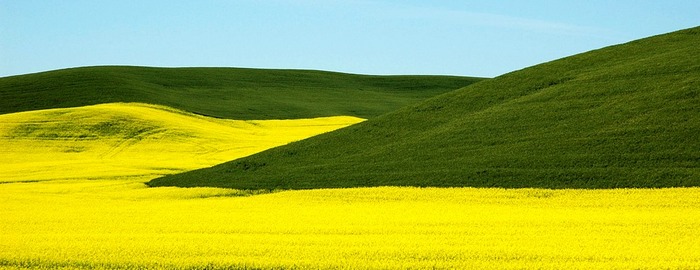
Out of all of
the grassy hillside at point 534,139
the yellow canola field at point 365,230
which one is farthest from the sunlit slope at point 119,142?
the yellow canola field at point 365,230

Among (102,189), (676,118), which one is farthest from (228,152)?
(676,118)

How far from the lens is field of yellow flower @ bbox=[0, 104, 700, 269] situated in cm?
1360

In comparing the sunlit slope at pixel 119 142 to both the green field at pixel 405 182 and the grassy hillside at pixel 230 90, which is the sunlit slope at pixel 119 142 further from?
the grassy hillside at pixel 230 90

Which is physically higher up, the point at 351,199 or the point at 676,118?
the point at 676,118

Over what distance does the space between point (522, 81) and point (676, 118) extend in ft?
38.7

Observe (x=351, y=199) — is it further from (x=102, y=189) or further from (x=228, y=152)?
(x=228, y=152)

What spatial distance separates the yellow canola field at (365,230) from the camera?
1355 cm

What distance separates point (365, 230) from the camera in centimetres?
1698

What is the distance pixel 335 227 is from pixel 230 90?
6308cm

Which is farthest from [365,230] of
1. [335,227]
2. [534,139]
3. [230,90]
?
[230,90]

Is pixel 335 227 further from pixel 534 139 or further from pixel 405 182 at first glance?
pixel 534 139

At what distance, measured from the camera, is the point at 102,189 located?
2930cm

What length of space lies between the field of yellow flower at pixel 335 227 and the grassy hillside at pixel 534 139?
1819 mm

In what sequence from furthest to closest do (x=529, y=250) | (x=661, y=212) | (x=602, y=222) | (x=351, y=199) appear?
(x=351, y=199)
(x=661, y=212)
(x=602, y=222)
(x=529, y=250)
